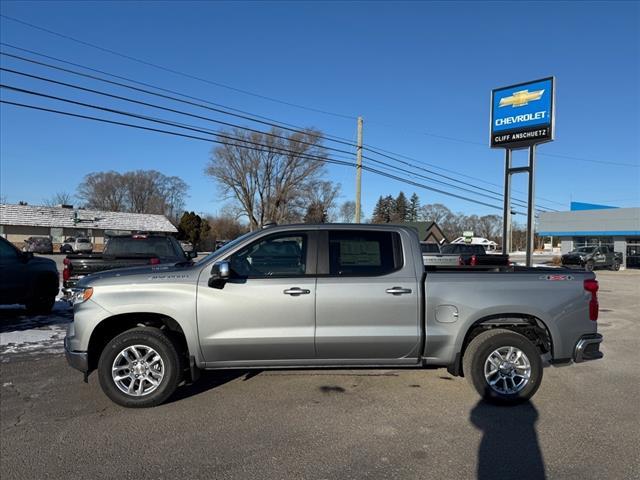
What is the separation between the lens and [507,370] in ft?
16.1

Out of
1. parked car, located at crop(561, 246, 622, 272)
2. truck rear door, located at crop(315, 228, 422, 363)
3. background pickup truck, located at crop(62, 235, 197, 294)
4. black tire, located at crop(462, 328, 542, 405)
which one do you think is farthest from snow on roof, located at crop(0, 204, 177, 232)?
black tire, located at crop(462, 328, 542, 405)

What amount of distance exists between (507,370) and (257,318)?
2.67 meters

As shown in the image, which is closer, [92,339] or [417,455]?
[417,455]

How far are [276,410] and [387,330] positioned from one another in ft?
4.51

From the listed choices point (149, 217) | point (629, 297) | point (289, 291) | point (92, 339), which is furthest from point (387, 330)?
point (149, 217)

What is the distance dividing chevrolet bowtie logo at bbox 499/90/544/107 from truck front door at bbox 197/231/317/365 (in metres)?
17.5

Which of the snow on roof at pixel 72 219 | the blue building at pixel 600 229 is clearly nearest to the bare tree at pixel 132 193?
the snow on roof at pixel 72 219

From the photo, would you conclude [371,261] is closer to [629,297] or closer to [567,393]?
[567,393]

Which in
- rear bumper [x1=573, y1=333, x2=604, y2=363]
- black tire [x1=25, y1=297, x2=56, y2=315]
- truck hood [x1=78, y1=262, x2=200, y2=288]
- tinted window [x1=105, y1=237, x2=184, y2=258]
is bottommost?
black tire [x1=25, y1=297, x2=56, y2=315]

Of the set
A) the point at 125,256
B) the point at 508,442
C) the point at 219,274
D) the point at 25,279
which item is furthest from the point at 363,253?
the point at 25,279

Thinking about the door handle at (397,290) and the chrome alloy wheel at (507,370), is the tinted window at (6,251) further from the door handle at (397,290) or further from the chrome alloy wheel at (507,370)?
the chrome alloy wheel at (507,370)

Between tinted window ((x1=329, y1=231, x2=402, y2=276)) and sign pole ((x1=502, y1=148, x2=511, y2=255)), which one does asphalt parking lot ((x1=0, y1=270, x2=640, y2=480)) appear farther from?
sign pole ((x1=502, y1=148, x2=511, y2=255))

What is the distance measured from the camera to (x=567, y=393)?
17.4ft

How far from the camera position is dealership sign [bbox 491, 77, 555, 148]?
18.2m
